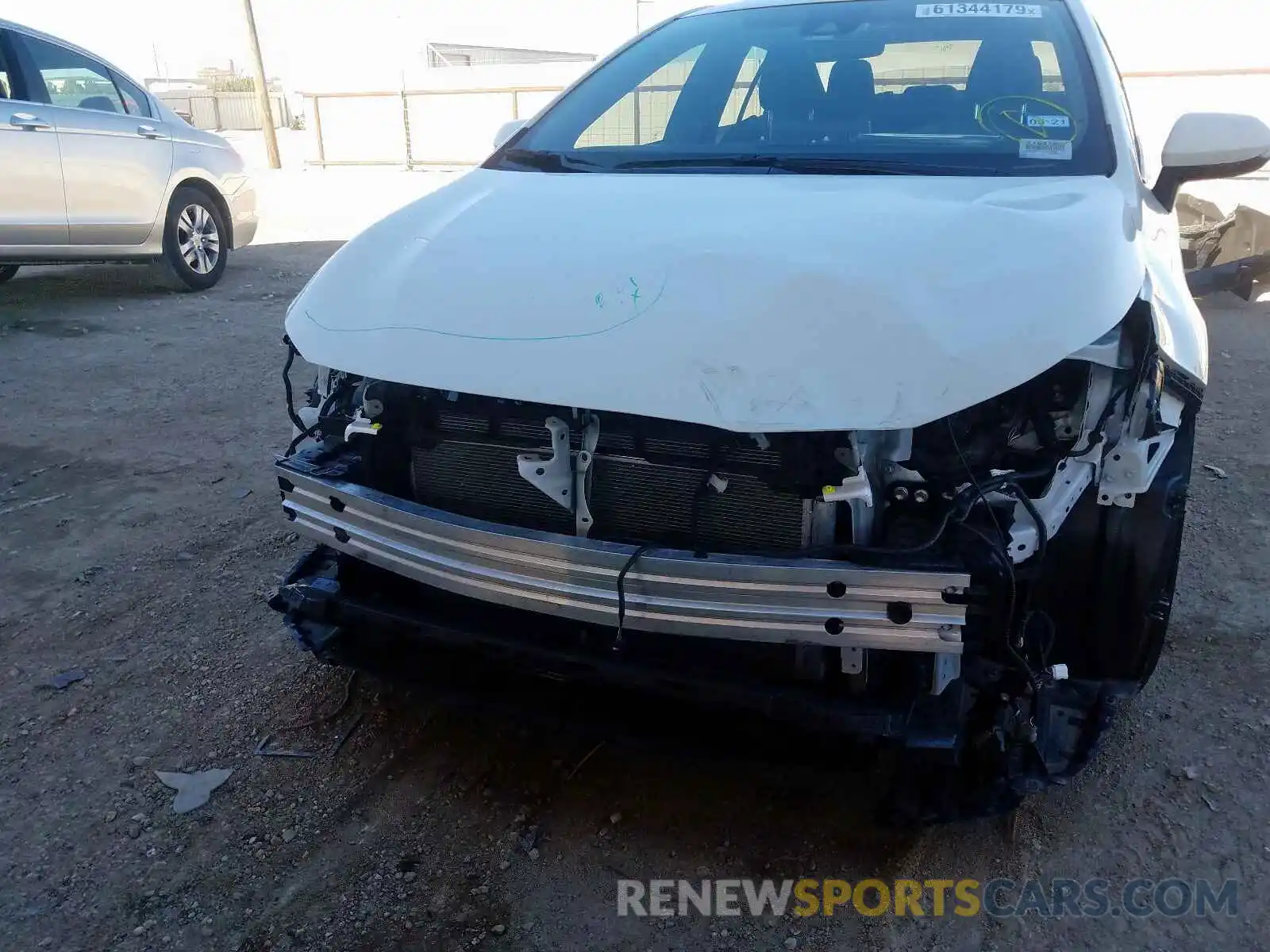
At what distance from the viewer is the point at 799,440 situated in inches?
77.7

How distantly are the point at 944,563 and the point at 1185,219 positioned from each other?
8693mm

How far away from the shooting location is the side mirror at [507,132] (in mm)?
3504

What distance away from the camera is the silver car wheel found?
8.05 meters

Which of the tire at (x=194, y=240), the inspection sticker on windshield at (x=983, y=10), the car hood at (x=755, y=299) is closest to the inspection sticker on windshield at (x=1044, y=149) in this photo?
the car hood at (x=755, y=299)

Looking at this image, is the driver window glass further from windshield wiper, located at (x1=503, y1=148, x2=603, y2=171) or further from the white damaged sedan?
the white damaged sedan

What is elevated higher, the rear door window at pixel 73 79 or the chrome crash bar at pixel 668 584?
the rear door window at pixel 73 79

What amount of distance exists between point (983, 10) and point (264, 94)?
21.2 m

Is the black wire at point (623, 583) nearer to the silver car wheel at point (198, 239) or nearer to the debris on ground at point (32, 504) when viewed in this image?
the debris on ground at point (32, 504)

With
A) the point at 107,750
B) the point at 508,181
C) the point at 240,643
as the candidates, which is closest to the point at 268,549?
the point at 240,643

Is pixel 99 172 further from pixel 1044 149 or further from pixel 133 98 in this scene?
pixel 1044 149

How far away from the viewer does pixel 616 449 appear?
2.16 meters

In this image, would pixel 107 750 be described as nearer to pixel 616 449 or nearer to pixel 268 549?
pixel 268 549

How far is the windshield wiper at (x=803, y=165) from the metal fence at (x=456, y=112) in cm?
1060

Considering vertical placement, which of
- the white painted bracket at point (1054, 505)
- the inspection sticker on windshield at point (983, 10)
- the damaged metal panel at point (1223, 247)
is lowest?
the damaged metal panel at point (1223, 247)
